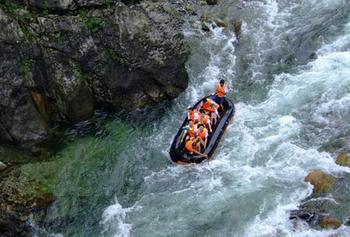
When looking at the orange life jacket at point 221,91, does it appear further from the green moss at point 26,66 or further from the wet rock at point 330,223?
the green moss at point 26,66

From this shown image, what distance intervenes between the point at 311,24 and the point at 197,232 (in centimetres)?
1054

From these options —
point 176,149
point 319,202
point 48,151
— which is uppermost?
point 48,151

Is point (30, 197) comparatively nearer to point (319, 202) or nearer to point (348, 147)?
point (319, 202)

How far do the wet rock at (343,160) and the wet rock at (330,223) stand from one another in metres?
1.95

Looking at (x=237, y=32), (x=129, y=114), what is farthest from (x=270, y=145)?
(x=237, y=32)

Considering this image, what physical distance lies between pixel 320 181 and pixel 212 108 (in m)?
4.18

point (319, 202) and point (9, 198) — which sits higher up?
point (9, 198)

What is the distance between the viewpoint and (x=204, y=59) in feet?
64.0

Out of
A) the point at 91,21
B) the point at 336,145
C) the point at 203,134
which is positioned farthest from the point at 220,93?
the point at 91,21

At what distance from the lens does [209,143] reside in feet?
51.2

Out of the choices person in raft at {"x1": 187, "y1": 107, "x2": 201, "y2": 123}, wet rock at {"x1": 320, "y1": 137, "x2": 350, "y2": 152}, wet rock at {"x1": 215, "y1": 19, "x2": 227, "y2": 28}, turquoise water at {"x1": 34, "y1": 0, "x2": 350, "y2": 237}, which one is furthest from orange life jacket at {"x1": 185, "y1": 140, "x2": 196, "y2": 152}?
wet rock at {"x1": 215, "y1": 19, "x2": 227, "y2": 28}

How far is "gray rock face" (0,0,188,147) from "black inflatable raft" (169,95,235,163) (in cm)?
197

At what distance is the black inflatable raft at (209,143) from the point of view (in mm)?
15250

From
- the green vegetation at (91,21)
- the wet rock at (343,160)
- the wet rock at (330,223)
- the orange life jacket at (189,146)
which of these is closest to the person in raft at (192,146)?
the orange life jacket at (189,146)
